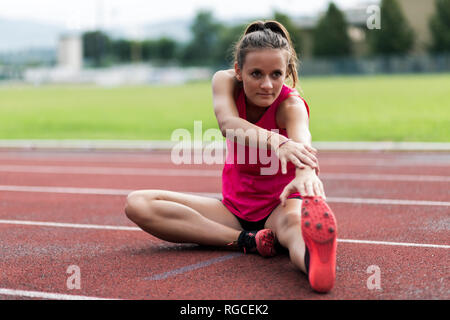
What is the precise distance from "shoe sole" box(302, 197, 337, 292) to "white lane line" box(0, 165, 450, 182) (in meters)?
5.37

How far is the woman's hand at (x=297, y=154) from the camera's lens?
3408mm

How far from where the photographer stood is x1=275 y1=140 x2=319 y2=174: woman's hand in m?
3.41

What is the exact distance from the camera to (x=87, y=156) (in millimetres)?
12422

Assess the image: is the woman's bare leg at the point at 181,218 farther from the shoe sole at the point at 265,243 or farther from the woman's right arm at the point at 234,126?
the woman's right arm at the point at 234,126

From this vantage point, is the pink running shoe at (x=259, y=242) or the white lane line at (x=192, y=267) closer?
the white lane line at (x=192, y=267)

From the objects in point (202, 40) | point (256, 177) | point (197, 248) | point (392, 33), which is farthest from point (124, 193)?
point (202, 40)

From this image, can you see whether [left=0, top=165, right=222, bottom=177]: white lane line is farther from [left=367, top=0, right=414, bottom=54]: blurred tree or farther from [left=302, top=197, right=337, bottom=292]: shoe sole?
[left=367, top=0, right=414, bottom=54]: blurred tree

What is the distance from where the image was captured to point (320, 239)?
125 inches

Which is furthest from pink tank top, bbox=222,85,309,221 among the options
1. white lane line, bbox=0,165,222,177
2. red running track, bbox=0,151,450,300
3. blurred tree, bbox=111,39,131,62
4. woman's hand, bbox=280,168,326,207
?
blurred tree, bbox=111,39,131,62

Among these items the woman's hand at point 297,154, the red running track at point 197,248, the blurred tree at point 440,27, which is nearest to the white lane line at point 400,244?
the red running track at point 197,248

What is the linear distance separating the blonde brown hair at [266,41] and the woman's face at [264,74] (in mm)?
39

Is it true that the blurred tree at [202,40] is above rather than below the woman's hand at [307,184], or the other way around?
above

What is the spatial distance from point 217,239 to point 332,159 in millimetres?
6964
